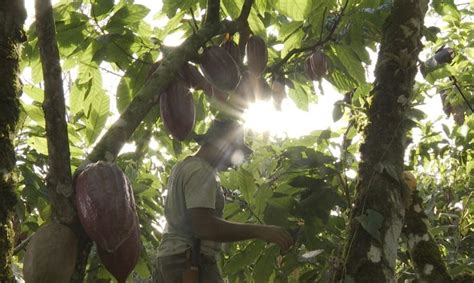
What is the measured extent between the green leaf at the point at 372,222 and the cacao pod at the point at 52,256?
2.83 ft

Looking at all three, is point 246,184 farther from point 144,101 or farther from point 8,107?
point 8,107

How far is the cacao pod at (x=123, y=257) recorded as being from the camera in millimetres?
1154

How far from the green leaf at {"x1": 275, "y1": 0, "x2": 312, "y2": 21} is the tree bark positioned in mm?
908

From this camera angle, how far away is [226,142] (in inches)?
99.5

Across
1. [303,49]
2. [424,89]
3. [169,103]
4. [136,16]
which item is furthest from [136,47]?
[424,89]

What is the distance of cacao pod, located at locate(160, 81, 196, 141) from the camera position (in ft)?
5.44

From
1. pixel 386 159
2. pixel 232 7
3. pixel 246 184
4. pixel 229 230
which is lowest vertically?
pixel 229 230

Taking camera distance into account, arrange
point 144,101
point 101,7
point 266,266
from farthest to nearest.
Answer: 1. point 266,266
2. point 101,7
3. point 144,101

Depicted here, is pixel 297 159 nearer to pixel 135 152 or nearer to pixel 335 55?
pixel 335 55

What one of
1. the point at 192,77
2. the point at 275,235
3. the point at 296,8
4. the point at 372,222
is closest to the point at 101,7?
the point at 192,77

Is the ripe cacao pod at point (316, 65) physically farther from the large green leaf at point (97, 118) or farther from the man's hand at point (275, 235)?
the large green leaf at point (97, 118)

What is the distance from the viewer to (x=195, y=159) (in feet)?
7.89

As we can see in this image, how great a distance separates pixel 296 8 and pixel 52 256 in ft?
3.84

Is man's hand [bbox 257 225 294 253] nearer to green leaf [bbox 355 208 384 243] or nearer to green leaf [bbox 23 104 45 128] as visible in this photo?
green leaf [bbox 355 208 384 243]
